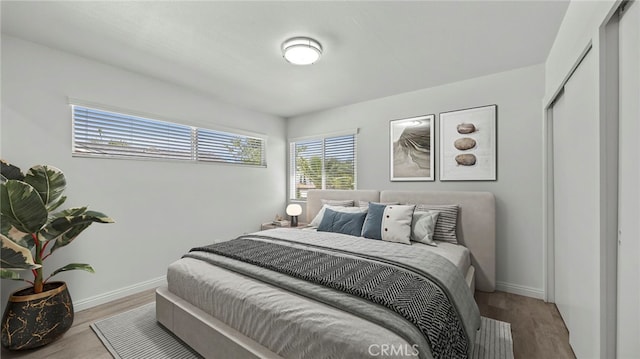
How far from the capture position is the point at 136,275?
300cm

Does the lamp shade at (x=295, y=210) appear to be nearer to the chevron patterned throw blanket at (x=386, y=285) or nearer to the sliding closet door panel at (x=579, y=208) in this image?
the chevron patterned throw blanket at (x=386, y=285)

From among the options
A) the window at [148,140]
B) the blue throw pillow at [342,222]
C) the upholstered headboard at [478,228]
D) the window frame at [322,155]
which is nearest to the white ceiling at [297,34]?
the window at [148,140]

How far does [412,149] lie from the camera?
3.56 meters

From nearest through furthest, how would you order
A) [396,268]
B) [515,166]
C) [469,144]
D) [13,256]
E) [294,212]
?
[13,256], [396,268], [515,166], [469,144], [294,212]

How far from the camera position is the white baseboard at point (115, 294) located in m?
2.59

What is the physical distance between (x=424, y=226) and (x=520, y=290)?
4.22 feet

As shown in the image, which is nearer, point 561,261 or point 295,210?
point 561,261

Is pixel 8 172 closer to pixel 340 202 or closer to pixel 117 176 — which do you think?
pixel 117 176

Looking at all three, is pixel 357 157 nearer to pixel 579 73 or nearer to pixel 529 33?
pixel 529 33

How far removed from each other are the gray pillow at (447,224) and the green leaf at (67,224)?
3.17 meters

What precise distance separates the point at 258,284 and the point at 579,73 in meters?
2.48

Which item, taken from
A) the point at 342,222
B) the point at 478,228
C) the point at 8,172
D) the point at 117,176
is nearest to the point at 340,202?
the point at 342,222

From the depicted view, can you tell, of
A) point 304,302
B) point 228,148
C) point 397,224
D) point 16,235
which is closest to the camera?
point 304,302

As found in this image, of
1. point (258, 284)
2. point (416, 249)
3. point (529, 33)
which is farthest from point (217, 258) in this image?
point (529, 33)
